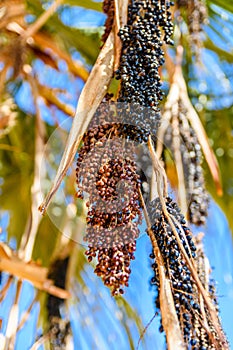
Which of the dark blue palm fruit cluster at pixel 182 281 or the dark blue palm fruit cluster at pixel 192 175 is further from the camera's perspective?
the dark blue palm fruit cluster at pixel 192 175

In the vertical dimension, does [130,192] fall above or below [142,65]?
below

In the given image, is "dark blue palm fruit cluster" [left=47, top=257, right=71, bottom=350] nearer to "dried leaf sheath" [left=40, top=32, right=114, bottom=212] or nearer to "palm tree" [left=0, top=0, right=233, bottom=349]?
"palm tree" [left=0, top=0, right=233, bottom=349]

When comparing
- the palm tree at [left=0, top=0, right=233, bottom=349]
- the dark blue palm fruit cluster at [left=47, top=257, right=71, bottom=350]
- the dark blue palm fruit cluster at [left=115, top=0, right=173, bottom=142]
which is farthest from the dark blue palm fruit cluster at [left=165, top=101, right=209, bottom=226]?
the dark blue palm fruit cluster at [left=47, top=257, right=71, bottom=350]

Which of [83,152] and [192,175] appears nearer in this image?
[83,152]

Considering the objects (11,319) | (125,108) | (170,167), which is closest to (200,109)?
(170,167)

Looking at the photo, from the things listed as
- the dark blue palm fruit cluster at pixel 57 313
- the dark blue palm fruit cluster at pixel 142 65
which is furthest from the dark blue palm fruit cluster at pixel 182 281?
the dark blue palm fruit cluster at pixel 57 313

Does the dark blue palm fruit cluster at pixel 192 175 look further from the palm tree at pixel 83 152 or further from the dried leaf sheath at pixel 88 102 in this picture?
the dried leaf sheath at pixel 88 102

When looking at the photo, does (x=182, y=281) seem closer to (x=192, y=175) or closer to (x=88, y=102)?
(x=88, y=102)

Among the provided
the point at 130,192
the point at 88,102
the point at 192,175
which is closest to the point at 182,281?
the point at 130,192
